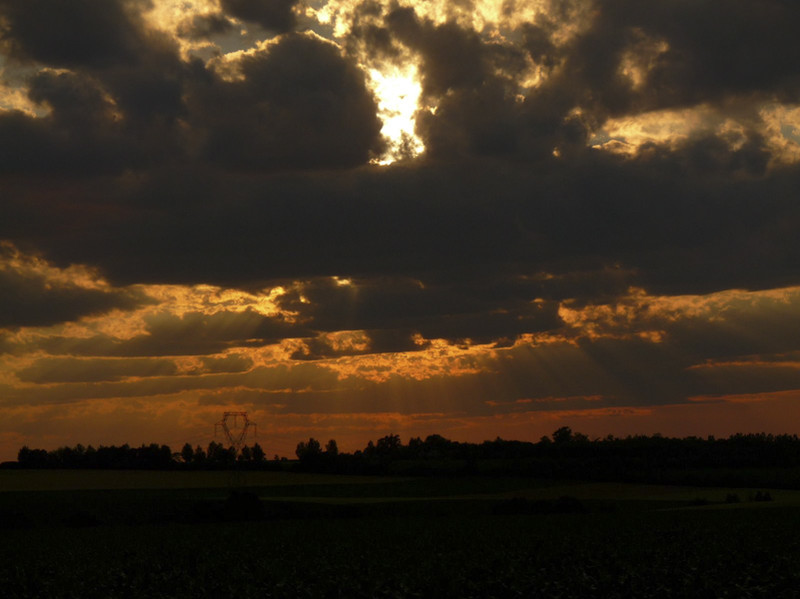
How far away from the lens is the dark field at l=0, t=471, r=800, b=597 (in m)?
38.8

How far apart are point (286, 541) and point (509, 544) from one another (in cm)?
1486

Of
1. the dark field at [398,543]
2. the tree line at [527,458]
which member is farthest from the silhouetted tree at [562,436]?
the dark field at [398,543]

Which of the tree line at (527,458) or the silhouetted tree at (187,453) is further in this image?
the silhouetted tree at (187,453)

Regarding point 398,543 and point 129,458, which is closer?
point 398,543

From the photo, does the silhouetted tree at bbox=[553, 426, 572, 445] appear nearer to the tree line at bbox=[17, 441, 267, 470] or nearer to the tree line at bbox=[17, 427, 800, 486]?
the tree line at bbox=[17, 427, 800, 486]

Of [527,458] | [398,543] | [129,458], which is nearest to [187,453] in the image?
[129,458]

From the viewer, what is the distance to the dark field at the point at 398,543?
38812 mm

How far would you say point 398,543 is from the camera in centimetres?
5981

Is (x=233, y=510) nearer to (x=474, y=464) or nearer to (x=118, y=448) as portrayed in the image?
(x=474, y=464)

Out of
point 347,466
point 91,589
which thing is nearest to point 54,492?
point 347,466

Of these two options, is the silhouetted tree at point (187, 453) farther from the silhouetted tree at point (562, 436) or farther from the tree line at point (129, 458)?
the silhouetted tree at point (562, 436)

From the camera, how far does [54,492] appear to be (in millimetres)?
115500

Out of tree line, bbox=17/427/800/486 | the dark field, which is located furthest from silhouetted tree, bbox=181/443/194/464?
the dark field

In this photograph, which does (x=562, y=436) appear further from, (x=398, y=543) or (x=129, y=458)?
(x=398, y=543)
